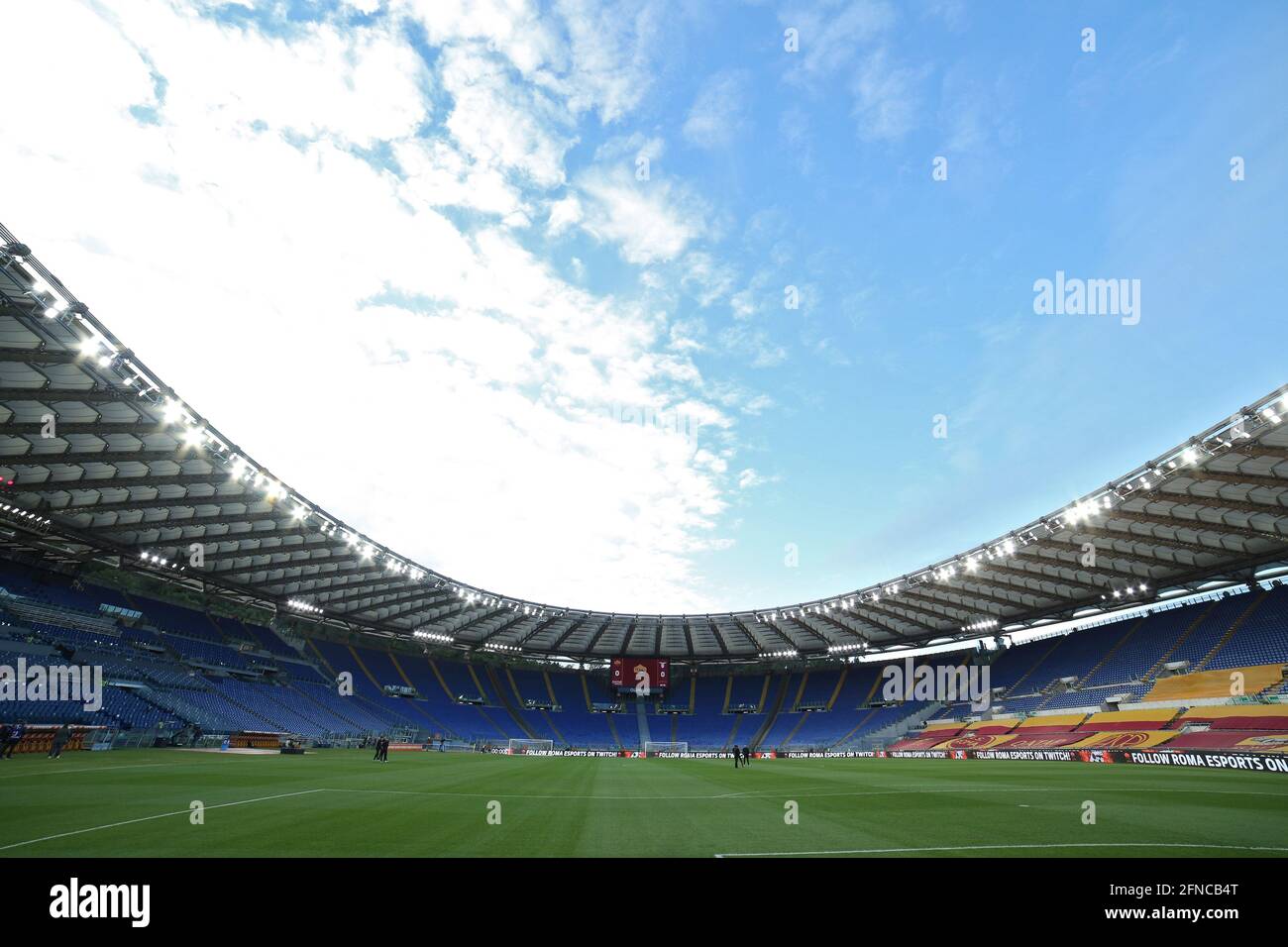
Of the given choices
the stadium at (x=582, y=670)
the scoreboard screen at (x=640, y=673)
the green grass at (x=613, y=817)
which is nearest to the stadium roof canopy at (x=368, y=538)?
the stadium at (x=582, y=670)

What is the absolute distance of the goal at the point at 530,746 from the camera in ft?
195

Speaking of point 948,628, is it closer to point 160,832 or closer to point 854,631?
point 854,631

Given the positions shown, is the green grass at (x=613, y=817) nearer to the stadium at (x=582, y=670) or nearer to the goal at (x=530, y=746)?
the stadium at (x=582, y=670)

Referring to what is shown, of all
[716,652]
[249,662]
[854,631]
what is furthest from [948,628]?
[249,662]

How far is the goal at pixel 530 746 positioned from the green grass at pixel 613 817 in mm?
45429

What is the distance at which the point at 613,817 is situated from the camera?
35.5ft

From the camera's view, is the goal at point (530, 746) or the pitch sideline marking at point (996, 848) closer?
the pitch sideline marking at point (996, 848)

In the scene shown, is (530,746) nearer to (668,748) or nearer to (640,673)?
(668,748)

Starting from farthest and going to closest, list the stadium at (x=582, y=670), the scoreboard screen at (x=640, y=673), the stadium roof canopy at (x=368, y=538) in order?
the scoreboard screen at (x=640, y=673) → the stadium roof canopy at (x=368, y=538) → the stadium at (x=582, y=670)

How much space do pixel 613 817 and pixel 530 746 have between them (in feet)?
182

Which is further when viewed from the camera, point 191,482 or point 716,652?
point 716,652

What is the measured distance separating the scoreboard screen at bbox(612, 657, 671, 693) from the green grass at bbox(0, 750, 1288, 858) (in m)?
54.1
